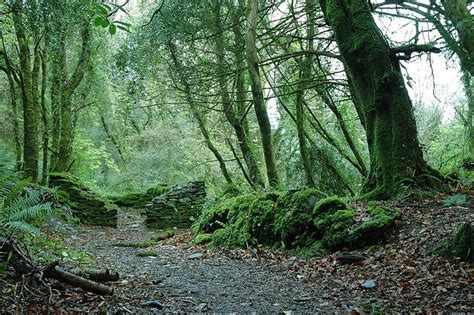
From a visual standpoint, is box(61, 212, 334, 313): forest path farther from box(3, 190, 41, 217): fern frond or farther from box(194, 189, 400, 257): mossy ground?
box(3, 190, 41, 217): fern frond

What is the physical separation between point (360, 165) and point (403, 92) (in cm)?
526

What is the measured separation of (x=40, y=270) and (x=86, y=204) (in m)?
10.7

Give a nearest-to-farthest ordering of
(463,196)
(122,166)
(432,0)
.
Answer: (463,196) → (432,0) → (122,166)

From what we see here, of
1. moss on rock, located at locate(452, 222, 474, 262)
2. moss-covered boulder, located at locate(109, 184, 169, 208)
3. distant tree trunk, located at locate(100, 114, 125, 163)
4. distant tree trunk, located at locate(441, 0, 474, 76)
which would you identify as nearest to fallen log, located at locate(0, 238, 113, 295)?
moss on rock, located at locate(452, 222, 474, 262)

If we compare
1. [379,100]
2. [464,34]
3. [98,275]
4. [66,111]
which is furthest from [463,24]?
[66,111]

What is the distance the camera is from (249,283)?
4781 mm

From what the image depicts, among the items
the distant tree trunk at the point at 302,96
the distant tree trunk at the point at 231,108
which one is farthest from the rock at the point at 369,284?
the distant tree trunk at the point at 231,108

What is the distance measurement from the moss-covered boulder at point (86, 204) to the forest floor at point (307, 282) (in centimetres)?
748

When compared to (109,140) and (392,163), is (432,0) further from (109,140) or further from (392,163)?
(109,140)

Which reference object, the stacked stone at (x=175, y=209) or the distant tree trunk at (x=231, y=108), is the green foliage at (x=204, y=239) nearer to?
the distant tree trunk at (x=231, y=108)

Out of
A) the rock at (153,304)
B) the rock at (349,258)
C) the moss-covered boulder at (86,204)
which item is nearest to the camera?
the rock at (153,304)

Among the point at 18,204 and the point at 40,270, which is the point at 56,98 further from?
the point at 40,270

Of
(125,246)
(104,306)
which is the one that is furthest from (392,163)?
(125,246)

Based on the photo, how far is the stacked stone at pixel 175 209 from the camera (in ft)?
46.1
